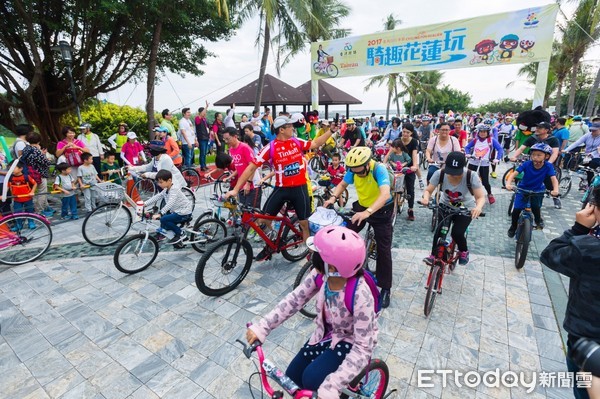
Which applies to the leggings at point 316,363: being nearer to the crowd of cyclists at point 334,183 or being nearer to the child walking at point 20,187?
the crowd of cyclists at point 334,183

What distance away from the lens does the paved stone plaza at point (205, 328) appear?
2904mm

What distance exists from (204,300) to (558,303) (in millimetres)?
4536

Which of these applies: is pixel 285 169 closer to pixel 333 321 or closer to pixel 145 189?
pixel 333 321

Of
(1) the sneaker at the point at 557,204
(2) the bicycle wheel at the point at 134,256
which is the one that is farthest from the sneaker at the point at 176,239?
(1) the sneaker at the point at 557,204

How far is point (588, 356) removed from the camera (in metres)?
1.55

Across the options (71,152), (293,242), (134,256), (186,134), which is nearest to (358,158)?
(293,242)

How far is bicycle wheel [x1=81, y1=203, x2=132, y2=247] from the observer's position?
571 centimetres

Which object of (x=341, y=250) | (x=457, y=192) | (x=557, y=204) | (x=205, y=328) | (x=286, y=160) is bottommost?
(x=205, y=328)

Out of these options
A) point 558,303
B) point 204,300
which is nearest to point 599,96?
point 558,303

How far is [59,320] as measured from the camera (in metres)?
3.77

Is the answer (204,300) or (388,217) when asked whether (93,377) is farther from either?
(388,217)

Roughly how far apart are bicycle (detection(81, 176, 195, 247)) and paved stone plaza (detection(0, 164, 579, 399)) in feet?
1.83

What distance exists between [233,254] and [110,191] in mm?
3134

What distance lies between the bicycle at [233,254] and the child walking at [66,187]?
4.34m
